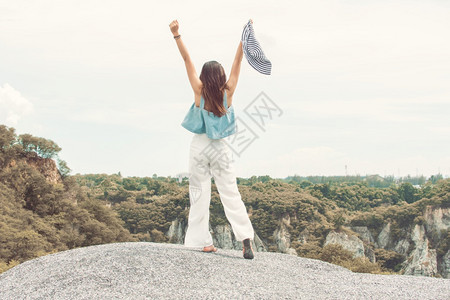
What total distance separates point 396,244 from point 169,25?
47.6 m

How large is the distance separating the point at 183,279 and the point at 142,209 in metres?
45.7

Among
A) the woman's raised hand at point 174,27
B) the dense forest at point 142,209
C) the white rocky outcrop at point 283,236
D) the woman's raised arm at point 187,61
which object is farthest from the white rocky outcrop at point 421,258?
the woman's raised hand at point 174,27

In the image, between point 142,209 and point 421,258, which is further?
point 142,209

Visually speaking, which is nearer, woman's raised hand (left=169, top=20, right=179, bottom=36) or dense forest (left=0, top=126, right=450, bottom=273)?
woman's raised hand (left=169, top=20, right=179, bottom=36)

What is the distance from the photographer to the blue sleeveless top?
5.61m

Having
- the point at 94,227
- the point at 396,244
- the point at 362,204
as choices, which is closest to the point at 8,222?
the point at 94,227

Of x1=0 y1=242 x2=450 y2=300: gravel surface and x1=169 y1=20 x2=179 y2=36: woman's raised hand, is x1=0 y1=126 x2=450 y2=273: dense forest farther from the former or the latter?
x1=169 y1=20 x2=179 y2=36: woman's raised hand

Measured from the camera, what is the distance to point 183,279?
510 cm

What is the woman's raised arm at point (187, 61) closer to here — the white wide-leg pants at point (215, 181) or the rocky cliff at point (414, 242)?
the white wide-leg pants at point (215, 181)

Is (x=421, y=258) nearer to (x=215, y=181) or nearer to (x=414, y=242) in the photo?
(x=414, y=242)

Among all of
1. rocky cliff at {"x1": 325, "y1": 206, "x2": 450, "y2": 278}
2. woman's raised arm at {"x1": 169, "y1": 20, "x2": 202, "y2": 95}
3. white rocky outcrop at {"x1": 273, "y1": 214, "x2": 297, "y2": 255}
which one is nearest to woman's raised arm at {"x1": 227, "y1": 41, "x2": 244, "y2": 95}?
woman's raised arm at {"x1": 169, "y1": 20, "x2": 202, "y2": 95}

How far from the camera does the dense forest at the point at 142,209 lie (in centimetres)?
2030

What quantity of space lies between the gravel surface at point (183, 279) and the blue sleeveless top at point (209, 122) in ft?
5.31

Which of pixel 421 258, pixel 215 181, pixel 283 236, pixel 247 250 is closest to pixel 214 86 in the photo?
pixel 215 181
